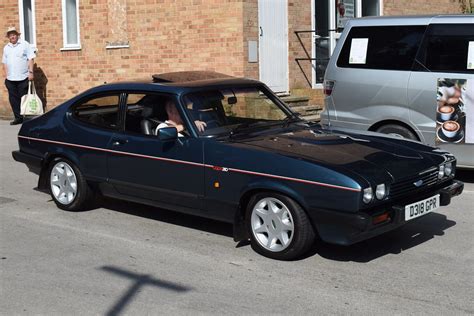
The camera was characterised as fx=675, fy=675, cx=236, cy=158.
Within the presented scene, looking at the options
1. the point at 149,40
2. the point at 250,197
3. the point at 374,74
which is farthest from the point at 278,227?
the point at 149,40

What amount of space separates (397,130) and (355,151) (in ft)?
9.84

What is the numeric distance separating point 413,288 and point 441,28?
173 inches

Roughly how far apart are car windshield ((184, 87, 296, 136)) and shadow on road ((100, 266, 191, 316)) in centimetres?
147

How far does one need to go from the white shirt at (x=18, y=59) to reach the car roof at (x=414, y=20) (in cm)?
828

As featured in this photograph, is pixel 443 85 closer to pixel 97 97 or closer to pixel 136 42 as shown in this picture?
pixel 97 97

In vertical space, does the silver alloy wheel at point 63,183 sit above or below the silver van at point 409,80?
below

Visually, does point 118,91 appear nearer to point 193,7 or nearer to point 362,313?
point 362,313

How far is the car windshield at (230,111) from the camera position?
613 cm

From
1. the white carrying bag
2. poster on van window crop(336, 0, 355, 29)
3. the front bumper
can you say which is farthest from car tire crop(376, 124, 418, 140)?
the white carrying bag

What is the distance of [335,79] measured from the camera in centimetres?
887

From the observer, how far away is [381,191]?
5.12 metres

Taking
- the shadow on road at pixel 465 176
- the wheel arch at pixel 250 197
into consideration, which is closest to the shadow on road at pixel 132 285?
the wheel arch at pixel 250 197

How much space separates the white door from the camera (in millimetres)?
13172

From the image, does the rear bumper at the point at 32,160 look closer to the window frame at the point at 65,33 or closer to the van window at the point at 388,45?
the van window at the point at 388,45
